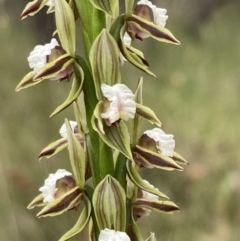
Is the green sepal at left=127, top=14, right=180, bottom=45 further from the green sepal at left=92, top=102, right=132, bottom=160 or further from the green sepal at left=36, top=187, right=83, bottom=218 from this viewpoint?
the green sepal at left=36, top=187, right=83, bottom=218

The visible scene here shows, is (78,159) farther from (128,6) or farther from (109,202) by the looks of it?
(128,6)

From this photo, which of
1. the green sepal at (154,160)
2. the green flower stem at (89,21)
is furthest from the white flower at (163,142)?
the green flower stem at (89,21)

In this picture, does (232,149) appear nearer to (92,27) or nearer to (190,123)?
(190,123)

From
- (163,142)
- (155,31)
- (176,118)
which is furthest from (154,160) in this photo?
(176,118)

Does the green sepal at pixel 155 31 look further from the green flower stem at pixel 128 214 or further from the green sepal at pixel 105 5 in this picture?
the green flower stem at pixel 128 214

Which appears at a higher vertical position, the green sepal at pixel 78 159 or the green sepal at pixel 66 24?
the green sepal at pixel 66 24
